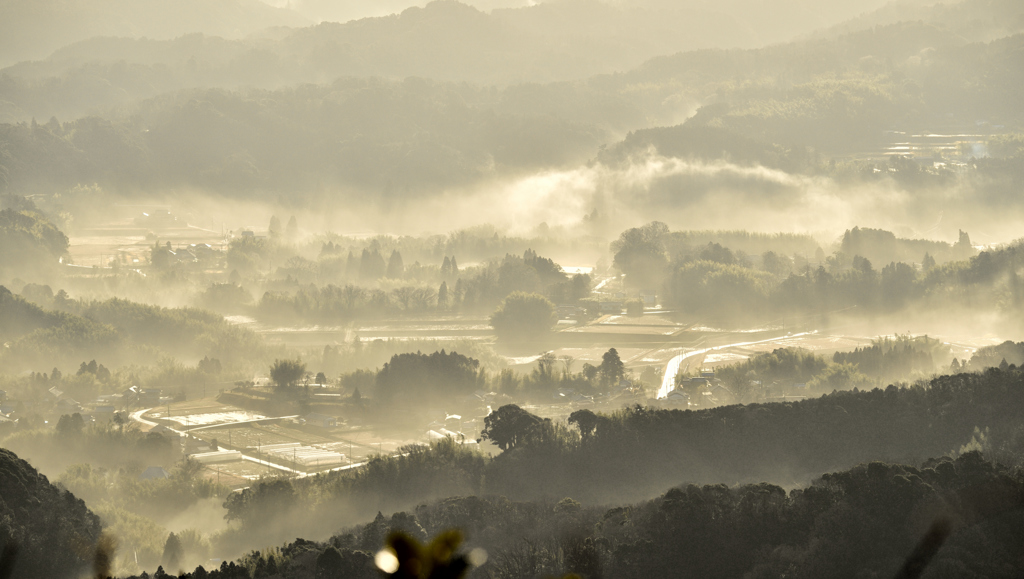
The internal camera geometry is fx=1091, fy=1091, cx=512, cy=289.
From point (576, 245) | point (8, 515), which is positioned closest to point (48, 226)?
point (576, 245)

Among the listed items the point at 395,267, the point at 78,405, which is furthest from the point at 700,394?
the point at 395,267

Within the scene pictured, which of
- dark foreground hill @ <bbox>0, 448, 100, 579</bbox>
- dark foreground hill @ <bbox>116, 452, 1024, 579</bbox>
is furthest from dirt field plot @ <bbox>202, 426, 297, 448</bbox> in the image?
dark foreground hill @ <bbox>116, 452, 1024, 579</bbox>

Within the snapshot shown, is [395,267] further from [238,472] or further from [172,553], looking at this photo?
[172,553]

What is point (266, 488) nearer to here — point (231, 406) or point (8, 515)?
point (8, 515)

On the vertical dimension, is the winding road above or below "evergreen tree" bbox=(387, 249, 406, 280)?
below

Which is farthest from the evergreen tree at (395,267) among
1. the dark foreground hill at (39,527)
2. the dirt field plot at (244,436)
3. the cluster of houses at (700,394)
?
the dark foreground hill at (39,527)

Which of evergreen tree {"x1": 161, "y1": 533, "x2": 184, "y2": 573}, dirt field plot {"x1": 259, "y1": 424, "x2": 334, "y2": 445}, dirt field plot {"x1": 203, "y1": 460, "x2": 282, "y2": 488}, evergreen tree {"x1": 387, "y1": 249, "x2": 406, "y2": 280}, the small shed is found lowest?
evergreen tree {"x1": 161, "y1": 533, "x2": 184, "y2": 573}

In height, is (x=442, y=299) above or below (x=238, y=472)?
above

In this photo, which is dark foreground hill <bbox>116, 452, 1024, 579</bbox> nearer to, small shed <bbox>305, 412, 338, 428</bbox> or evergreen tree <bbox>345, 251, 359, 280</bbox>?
small shed <bbox>305, 412, 338, 428</bbox>

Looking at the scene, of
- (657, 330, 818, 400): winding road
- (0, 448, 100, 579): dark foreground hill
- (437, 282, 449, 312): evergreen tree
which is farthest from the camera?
(437, 282, 449, 312): evergreen tree
